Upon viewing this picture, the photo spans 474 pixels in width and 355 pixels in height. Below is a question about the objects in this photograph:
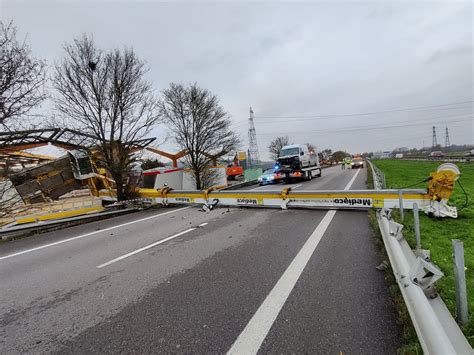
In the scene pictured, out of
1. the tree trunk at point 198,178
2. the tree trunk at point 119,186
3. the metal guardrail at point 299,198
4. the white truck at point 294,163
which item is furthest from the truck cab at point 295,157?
the tree trunk at point 119,186

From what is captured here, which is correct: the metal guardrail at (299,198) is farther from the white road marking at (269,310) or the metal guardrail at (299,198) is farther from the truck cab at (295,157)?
the truck cab at (295,157)

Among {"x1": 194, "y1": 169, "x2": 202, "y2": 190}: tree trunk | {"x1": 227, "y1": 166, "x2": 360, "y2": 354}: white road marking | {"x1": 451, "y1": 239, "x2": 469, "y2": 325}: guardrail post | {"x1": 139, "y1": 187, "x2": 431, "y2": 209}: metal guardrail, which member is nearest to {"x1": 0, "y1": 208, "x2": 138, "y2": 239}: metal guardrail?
{"x1": 139, "y1": 187, "x2": 431, "y2": 209}: metal guardrail

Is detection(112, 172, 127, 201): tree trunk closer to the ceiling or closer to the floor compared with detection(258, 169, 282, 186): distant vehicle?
closer to the ceiling

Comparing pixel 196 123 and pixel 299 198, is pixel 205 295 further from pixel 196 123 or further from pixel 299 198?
pixel 196 123

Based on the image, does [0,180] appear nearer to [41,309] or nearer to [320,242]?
[41,309]

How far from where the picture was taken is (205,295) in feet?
11.8

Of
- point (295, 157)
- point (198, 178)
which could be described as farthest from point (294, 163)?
point (198, 178)

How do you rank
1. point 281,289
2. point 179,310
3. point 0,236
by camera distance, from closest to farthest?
point 179,310
point 281,289
point 0,236

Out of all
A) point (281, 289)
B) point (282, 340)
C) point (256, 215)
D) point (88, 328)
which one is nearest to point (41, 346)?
point (88, 328)

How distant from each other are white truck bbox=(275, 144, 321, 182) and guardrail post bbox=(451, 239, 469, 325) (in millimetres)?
18961

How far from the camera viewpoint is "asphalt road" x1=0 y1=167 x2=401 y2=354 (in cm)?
266

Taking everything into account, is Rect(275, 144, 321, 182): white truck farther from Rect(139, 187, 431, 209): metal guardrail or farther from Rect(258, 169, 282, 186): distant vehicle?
Rect(139, 187, 431, 209): metal guardrail

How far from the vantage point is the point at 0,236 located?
28.1 ft

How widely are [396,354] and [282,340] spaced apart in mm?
1015
